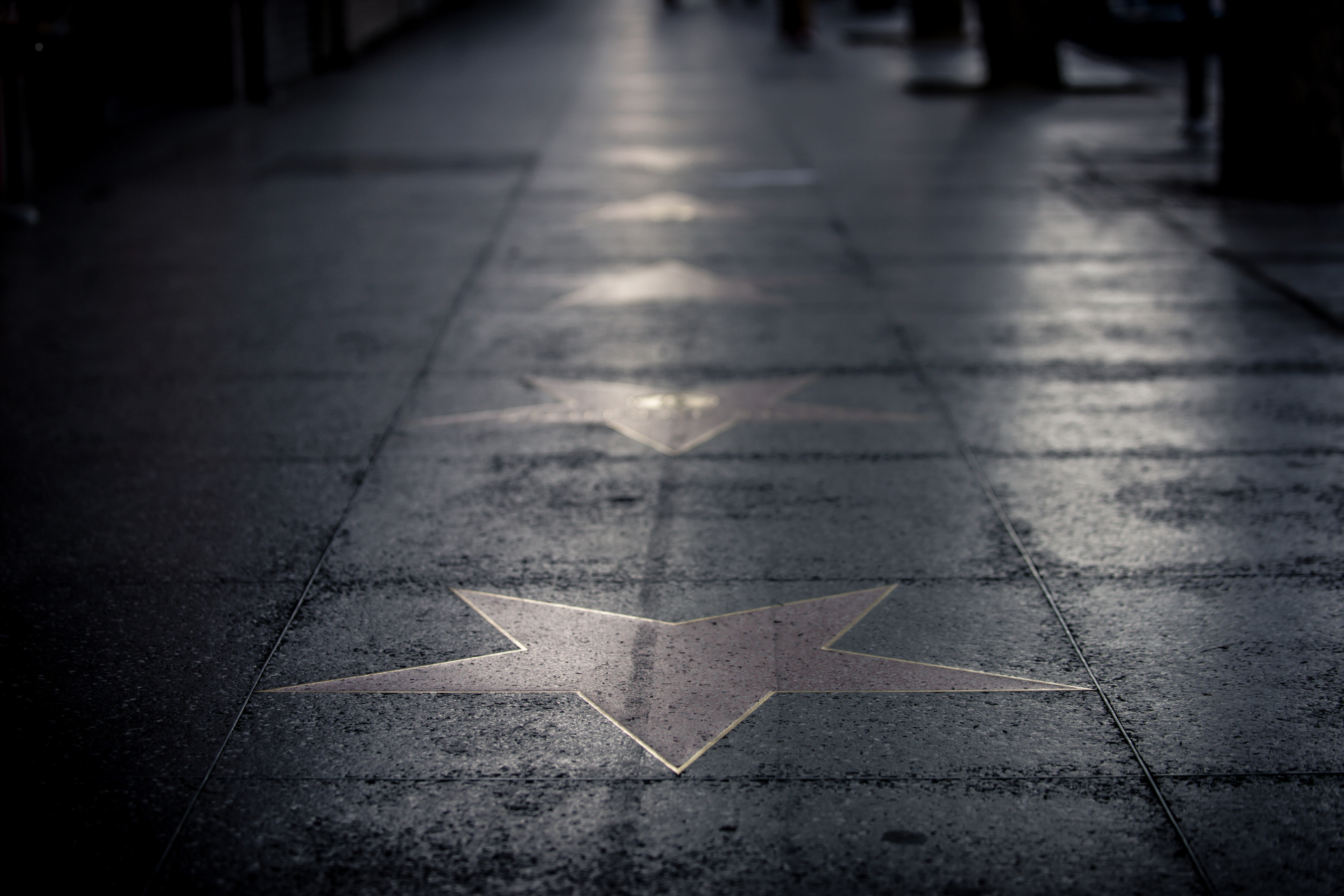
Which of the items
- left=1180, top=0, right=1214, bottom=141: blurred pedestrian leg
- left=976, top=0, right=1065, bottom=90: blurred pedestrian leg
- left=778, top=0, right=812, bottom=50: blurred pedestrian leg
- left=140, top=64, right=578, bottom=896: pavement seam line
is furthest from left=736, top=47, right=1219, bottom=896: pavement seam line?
left=778, top=0, right=812, bottom=50: blurred pedestrian leg

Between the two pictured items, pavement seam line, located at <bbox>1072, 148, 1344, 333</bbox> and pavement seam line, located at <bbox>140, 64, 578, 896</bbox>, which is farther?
pavement seam line, located at <bbox>1072, 148, 1344, 333</bbox>

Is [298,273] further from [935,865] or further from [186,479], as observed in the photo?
[935,865]

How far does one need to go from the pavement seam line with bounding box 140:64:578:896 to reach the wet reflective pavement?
18mm

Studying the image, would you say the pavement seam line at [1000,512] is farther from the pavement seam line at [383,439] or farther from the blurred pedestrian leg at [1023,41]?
the blurred pedestrian leg at [1023,41]

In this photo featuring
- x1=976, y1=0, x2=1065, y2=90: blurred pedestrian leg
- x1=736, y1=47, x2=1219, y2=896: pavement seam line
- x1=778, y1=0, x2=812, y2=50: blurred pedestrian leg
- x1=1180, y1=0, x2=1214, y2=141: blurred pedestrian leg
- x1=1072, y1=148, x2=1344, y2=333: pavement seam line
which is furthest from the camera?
x1=778, y1=0, x2=812, y2=50: blurred pedestrian leg

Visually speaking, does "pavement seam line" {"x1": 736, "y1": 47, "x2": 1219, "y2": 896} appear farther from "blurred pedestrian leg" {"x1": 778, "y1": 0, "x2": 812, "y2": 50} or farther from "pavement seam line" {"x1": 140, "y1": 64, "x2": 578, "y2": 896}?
"blurred pedestrian leg" {"x1": 778, "y1": 0, "x2": 812, "y2": 50}

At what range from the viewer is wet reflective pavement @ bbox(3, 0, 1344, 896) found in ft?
9.70

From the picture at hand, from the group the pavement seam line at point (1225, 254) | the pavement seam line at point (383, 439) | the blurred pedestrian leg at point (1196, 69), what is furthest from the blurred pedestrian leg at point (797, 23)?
the pavement seam line at point (1225, 254)

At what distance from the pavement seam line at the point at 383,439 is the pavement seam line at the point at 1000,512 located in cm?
217

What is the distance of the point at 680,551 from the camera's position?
4.40m

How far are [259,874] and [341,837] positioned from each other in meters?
0.19

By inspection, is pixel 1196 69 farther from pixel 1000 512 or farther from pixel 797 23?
pixel 797 23

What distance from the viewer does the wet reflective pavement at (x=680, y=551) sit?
2955 mm

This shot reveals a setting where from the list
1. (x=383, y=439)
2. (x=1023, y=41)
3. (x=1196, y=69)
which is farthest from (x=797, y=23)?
(x=383, y=439)
